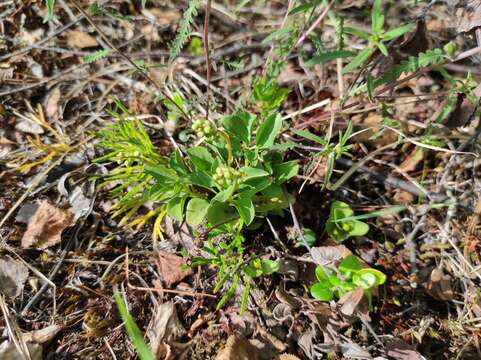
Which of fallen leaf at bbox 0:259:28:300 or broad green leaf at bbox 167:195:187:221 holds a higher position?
broad green leaf at bbox 167:195:187:221

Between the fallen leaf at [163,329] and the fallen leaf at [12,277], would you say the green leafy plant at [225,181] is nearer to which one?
the fallen leaf at [163,329]

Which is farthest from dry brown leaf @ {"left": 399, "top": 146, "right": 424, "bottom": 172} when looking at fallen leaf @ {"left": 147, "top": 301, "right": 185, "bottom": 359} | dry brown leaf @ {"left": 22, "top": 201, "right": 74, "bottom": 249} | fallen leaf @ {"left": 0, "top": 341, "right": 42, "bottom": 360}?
fallen leaf @ {"left": 0, "top": 341, "right": 42, "bottom": 360}

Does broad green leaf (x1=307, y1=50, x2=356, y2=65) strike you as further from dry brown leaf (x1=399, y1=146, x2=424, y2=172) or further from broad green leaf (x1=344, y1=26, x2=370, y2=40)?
dry brown leaf (x1=399, y1=146, x2=424, y2=172)

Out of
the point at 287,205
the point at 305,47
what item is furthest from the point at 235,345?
the point at 305,47

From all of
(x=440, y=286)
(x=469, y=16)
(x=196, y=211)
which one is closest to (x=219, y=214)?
(x=196, y=211)

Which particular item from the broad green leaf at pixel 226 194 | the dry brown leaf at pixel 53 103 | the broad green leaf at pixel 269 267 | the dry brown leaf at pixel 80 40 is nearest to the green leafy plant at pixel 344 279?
the broad green leaf at pixel 269 267
